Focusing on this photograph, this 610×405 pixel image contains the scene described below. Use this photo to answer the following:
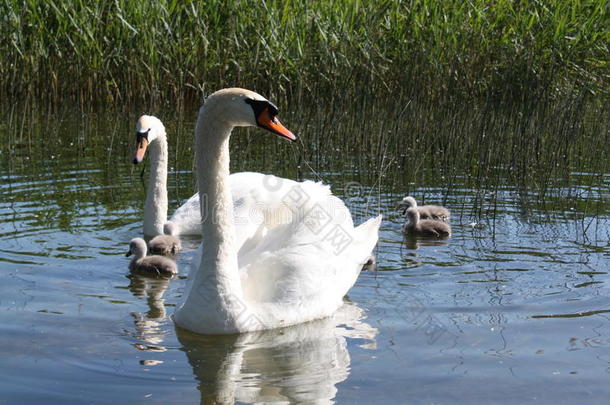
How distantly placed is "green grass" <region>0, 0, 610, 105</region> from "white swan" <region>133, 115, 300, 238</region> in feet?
14.1

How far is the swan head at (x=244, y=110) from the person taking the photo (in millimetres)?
5203

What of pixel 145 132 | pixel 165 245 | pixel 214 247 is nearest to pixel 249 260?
pixel 214 247

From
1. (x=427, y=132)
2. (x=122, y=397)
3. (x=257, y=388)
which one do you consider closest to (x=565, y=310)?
(x=257, y=388)

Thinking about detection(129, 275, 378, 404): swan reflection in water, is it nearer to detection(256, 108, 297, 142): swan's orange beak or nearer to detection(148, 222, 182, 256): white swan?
detection(256, 108, 297, 142): swan's orange beak

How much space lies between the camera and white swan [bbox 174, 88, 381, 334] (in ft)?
17.7

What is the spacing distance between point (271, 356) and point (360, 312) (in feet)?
3.27

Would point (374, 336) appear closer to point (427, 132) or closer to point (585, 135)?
point (427, 132)

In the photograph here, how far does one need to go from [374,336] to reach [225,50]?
8.81 meters

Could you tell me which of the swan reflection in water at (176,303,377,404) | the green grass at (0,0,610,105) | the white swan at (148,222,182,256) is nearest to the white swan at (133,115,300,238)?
the white swan at (148,222,182,256)

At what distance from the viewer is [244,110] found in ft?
17.3

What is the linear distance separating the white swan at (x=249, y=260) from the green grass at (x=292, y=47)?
6.66 m

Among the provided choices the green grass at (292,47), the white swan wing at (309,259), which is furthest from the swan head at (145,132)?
the green grass at (292,47)

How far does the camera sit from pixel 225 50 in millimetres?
13656

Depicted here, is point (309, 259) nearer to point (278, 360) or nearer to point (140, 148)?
point (278, 360)
